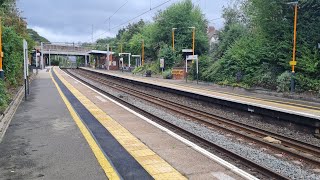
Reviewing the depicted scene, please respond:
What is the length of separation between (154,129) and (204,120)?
3.45 metres

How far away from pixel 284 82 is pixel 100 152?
69.7 ft

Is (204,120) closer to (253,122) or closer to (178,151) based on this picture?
(253,122)

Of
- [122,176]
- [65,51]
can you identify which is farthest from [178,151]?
[65,51]

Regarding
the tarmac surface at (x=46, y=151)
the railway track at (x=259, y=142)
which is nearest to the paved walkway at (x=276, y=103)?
the railway track at (x=259, y=142)

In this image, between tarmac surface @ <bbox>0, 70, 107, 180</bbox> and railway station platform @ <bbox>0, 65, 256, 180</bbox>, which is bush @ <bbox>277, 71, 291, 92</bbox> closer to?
railway station platform @ <bbox>0, 65, 256, 180</bbox>

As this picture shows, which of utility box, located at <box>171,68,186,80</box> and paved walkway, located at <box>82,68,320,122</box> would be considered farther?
utility box, located at <box>171,68,186,80</box>

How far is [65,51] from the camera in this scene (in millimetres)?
115500

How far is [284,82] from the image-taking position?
26734 mm

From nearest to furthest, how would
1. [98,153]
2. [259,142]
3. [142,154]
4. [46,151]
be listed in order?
[98,153] → [142,154] → [46,151] → [259,142]

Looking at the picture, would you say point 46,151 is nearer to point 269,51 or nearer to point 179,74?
point 269,51

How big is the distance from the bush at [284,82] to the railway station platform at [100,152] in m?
16.4

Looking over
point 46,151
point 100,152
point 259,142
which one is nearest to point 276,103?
point 259,142

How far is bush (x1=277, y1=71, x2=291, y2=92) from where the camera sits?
2669 cm

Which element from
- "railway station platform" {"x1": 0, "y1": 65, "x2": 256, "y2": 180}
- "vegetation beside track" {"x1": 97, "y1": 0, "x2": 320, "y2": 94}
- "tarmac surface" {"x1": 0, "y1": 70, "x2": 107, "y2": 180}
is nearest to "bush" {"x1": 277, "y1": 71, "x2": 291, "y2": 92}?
"vegetation beside track" {"x1": 97, "y1": 0, "x2": 320, "y2": 94}
